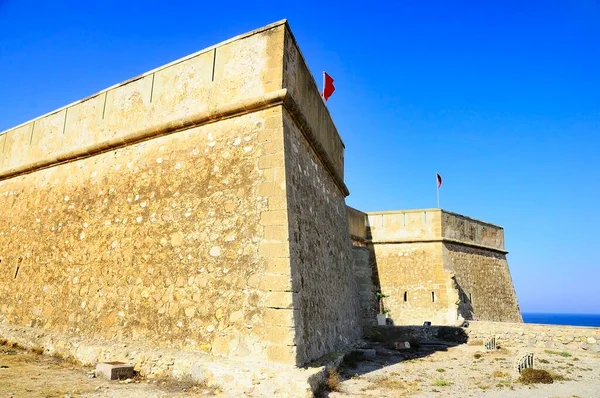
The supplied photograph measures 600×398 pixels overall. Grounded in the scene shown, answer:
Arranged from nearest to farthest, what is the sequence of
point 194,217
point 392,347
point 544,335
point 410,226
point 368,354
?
point 194,217
point 368,354
point 392,347
point 544,335
point 410,226

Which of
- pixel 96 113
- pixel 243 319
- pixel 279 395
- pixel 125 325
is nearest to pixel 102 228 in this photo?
pixel 125 325

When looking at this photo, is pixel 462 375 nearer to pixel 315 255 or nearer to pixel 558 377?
pixel 558 377

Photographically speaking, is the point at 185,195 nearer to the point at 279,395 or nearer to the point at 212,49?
the point at 212,49

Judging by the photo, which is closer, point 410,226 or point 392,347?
point 392,347

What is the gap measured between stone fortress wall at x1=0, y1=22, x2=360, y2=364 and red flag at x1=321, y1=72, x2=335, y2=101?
930 millimetres

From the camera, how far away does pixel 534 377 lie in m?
6.10

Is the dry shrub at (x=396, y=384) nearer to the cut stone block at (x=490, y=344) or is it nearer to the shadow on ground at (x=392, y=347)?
the shadow on ground at (x=392, y=347)

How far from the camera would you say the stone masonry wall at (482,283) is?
15344 mm

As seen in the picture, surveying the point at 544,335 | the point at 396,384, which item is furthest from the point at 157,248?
the point at 544,335

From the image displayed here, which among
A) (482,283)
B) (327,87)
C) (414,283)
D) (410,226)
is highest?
(327,87)

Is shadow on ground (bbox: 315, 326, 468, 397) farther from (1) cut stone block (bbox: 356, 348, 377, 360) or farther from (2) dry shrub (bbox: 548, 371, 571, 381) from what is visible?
(2) dry shrub (bbox: 548, 371, 571, 381)

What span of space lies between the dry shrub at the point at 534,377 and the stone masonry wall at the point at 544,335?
451 centimetres

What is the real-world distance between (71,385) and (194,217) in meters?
2.42

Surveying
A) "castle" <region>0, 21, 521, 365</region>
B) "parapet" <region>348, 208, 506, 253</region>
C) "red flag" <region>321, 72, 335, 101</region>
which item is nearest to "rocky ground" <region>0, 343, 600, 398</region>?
"castle" <region>0, 21, 521, 365</region>
